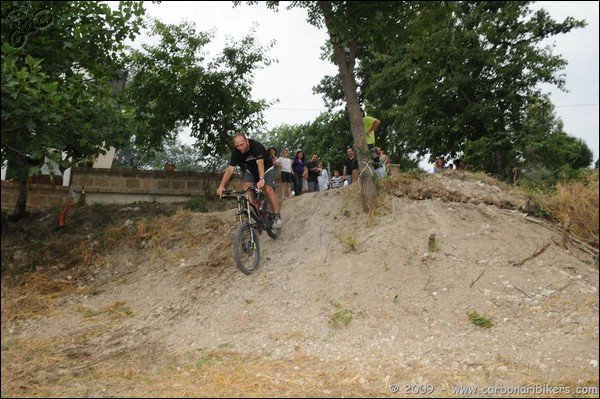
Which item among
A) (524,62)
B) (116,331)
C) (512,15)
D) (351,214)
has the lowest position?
(116,331)

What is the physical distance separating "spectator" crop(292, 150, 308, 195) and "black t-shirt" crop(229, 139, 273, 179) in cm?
516

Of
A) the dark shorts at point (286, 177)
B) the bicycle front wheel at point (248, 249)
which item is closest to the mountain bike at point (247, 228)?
the bicycle front wheel at point (248, 249)

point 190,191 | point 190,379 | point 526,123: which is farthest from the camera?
point 526,123

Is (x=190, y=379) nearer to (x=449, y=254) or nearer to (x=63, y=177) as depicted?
(x=449, y=254)

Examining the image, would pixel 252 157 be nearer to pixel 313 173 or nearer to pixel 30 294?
pixel 30 294

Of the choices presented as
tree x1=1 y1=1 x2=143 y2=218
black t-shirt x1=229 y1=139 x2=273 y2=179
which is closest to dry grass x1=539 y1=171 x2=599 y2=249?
black t-shirt x1=229 y1=139 x2=273 y2=179

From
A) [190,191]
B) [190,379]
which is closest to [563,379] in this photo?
[190,379]

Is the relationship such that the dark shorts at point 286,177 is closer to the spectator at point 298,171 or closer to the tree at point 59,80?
the spectator at point 298,171

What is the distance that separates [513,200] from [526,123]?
935 cm

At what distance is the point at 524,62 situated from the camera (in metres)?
16.0

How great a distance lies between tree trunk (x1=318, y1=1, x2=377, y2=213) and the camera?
819 centimetres

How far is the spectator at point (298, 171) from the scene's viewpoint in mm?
13016

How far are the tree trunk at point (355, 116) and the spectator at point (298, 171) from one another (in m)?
4.55

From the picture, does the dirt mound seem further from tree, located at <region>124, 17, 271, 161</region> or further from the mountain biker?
tree, located at <region>124, 17, 271, 161</region>
